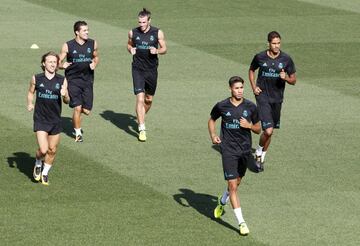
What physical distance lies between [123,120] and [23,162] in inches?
160

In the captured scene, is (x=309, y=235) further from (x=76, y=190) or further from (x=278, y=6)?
(x=278, y=6)

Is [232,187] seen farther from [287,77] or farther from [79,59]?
[79,59]

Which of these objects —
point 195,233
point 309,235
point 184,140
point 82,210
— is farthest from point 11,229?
point 184,140

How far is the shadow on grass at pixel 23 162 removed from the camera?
764 inches

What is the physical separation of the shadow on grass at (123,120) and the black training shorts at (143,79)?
90 cm

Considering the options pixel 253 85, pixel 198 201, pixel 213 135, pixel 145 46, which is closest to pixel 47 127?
pixel 198 201

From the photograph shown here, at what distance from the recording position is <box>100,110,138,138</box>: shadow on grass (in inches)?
899

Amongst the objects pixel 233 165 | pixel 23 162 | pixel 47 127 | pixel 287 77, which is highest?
pixel 287 77

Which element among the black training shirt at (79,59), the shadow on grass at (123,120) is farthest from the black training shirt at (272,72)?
the black training shirt at (79,59)

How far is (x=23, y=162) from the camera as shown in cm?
1995

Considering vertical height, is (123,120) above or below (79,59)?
below

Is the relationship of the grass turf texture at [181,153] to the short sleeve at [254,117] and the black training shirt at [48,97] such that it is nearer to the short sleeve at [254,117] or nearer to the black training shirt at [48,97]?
the black training shirt at [48,97]

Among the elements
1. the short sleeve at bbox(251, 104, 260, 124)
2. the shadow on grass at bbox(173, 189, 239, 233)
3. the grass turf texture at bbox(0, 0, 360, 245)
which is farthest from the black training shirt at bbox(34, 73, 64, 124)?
the short sleeve at bbox(251, 104, 260, 124)

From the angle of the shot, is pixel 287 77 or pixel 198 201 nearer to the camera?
pixel 198 201
